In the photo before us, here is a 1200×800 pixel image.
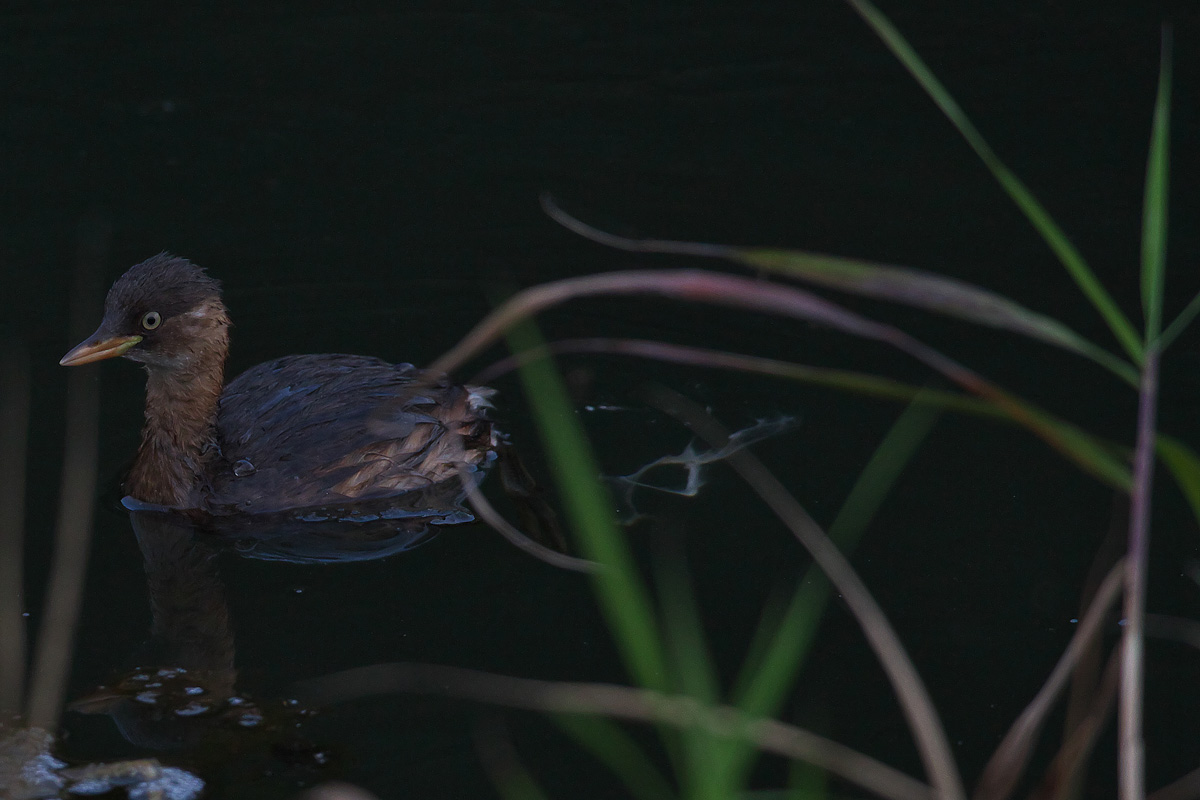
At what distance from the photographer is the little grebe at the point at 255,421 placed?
16.9ft

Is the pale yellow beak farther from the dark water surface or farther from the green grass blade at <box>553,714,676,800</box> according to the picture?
the green grass blade at <box>553,714,676,800</box>

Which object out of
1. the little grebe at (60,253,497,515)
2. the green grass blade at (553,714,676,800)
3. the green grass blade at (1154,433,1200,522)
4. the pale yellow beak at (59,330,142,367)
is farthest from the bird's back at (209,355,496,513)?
the green grass blade at (1154,433,1200,522)

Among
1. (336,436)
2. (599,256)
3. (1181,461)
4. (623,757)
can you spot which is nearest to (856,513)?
(623,757)

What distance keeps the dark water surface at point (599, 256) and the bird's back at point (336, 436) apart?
0.27 m

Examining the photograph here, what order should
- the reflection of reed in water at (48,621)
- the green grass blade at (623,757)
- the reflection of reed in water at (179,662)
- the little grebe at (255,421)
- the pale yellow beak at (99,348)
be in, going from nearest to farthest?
Result: the green grass blade at (623,757), the reflection of reed in water at (48,621), the reflection of reed in water at (179,662), the pale yellow beak at (99,348), the little grebe at (255,421)

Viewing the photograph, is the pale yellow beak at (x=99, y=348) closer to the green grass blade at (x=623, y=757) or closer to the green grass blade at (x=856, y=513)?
the green grass blade at (x=623, y=757)

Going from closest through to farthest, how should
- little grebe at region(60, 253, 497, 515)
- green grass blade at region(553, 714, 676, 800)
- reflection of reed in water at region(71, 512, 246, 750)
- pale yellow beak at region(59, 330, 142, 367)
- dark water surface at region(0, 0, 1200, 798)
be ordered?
green grass blade at region(553, 714, 676, 800) → reflection of reed in water at region(71, 512, 246, 750) → dark water surface at region(0, 0, 1200, 798) → pale yellow beak at region(59, 330, 142, 367) → little grebe at region(60, 253, 497, 515)

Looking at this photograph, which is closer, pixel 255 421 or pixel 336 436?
pixel 336 436

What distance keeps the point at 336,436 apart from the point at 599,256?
1.94m

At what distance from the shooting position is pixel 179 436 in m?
5.24

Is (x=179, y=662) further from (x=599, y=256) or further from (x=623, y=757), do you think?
(x=599, y=256)

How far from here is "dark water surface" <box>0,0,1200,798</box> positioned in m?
4.16

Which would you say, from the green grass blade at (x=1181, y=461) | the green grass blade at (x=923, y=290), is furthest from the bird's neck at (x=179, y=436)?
the green grass blade at (x=1181, y=461)

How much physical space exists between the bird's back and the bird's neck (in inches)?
2.9
